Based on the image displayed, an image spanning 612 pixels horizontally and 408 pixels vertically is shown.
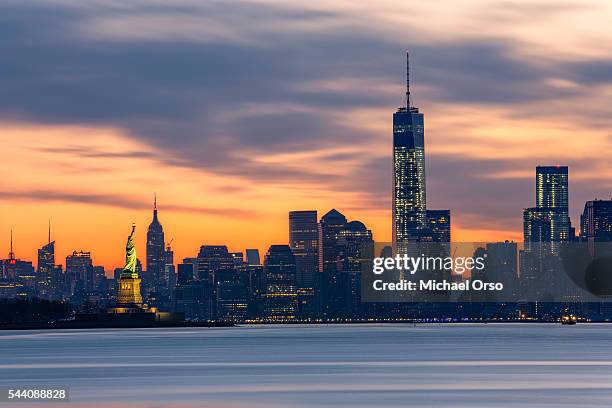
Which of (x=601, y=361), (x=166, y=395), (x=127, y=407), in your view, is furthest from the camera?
(x=601, y=361)

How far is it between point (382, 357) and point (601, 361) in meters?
21.7

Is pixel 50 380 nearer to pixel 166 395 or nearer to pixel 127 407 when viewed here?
pixel 166 395

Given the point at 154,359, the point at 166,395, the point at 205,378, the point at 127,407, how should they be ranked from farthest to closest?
the point at 154,359, the point at 205,378, the point at 166,395, the point at 127,407

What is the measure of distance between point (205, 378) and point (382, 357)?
40.4 meters

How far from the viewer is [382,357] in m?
132

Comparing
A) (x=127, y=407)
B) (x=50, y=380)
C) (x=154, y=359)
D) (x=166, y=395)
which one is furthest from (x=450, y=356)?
(x=127, y=407)

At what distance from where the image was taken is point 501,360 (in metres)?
124

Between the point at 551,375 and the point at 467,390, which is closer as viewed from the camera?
the point at 467,390

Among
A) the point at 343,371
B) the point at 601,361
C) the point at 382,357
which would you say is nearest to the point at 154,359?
the point at 382,357

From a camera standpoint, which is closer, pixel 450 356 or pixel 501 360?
pixel 501 360

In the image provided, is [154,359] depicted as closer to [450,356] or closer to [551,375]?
[450,356]

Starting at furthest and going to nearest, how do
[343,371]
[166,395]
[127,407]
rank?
[343,371] → [166,395] → [127,407]

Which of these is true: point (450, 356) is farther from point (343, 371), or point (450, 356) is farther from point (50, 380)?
point (50, 380)

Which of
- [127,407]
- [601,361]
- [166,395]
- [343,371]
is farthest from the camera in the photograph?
[601,361]
